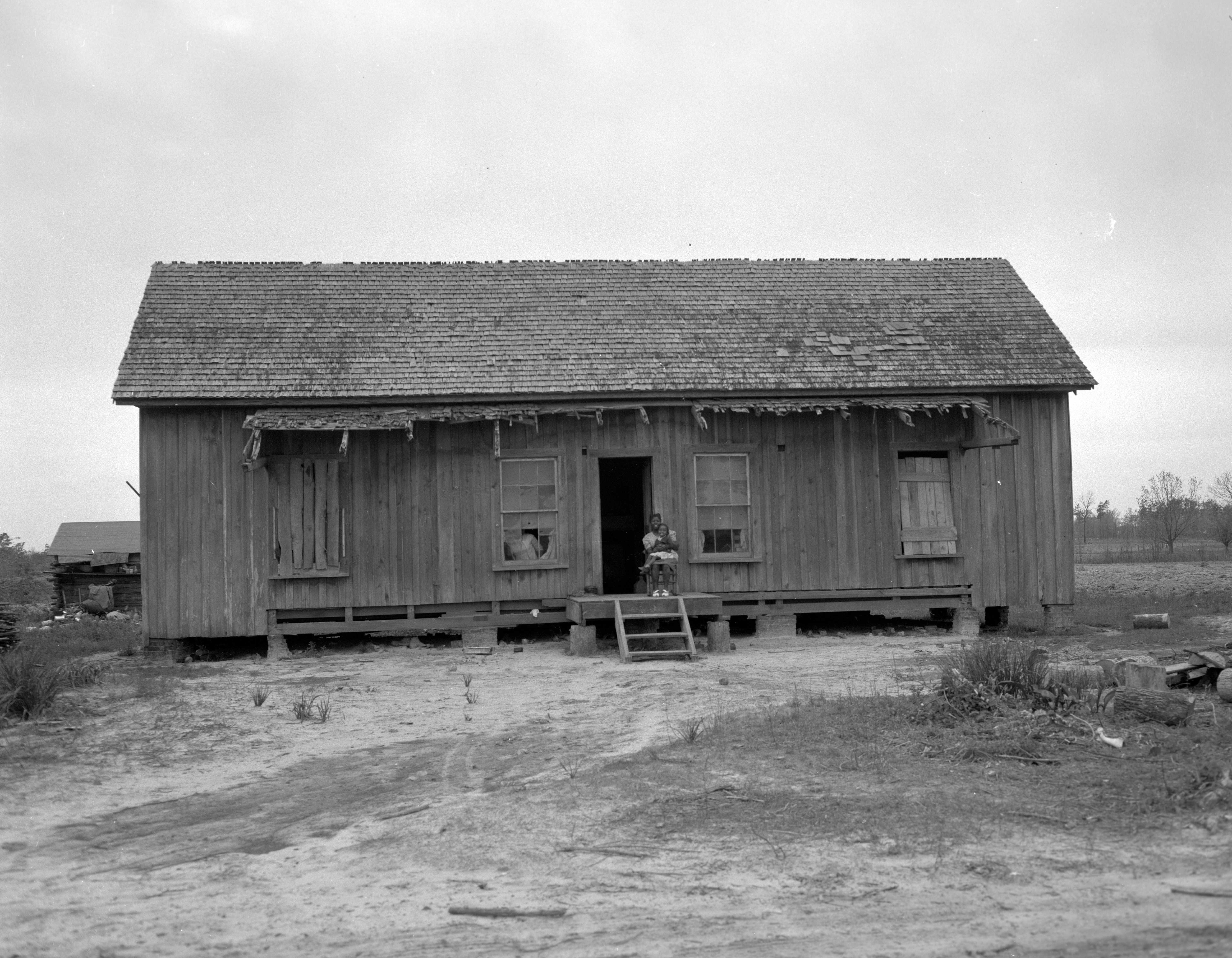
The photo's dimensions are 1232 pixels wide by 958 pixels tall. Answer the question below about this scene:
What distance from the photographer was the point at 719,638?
1588 cm

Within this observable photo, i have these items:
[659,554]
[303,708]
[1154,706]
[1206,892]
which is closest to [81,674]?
[303,708]

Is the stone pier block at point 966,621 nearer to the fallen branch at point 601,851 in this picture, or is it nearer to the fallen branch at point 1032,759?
the fallen branch at point 1032,759

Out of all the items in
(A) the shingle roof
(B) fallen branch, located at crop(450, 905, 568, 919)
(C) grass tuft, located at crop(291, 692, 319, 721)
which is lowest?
(B) fallen branch, located at crop(450, 905, 568, 919)

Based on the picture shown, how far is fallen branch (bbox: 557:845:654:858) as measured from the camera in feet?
20.4

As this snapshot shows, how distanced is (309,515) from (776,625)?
285 inches

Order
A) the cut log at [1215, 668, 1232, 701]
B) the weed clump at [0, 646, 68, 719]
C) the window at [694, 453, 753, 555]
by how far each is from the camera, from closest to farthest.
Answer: the cut log at [1215, 668, 1232, 701]
the weed clump at [0, 646, 68, 719]
the window at [694, 453, 753, 555]

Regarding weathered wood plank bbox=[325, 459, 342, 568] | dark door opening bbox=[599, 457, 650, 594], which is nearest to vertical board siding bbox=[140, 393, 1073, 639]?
weathered wood plank bbox=[325, 459, 342, 568]

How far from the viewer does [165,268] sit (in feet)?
60.1

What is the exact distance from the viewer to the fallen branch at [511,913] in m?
5.38

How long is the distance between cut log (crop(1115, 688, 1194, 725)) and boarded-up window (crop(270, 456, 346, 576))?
438 inches

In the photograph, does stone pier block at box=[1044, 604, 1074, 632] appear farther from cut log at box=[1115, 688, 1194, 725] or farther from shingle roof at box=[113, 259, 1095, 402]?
cut log at box=[1115, 688, 1194, 725]

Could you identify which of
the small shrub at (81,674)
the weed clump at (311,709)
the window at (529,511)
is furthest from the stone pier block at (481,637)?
the small shrub at (81,674)

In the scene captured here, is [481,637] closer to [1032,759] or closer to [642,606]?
[642,606]

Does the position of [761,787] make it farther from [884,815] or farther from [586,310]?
[586,310]
